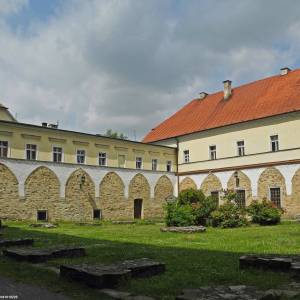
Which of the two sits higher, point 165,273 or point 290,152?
point 290,152

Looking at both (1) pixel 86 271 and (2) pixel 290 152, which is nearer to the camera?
(1) pixel 86 271

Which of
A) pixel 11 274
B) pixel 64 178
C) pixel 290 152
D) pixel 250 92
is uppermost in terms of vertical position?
pixel 250 92

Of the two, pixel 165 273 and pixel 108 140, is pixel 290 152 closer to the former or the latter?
pixel 108 140

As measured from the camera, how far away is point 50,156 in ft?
92.1

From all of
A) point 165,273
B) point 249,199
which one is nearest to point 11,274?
point 165,273

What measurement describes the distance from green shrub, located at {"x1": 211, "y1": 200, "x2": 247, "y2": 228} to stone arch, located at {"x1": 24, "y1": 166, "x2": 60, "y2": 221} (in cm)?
1142

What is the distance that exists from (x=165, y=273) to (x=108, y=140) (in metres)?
25.0

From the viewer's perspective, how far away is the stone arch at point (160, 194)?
34.1 meters

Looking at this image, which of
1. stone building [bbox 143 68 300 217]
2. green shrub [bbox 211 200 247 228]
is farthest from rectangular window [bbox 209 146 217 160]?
green shrub [bbox 211 200 247 228]

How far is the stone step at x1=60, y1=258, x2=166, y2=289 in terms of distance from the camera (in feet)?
19.6

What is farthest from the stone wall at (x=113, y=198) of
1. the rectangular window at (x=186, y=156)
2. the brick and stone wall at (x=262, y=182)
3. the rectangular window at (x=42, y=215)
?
the rectangular window at (x=186, y=156)

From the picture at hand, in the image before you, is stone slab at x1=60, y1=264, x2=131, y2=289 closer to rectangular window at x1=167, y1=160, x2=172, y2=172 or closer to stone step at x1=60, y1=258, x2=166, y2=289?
stone step at x1=60, y1=258, x2=166, y2=289

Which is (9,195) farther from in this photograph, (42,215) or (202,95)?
(202,95)

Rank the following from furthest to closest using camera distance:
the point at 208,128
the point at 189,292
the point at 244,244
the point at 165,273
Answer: the point at 208,128, the point at 244,244, the point at 165,273, the point at 189,292
